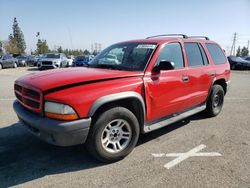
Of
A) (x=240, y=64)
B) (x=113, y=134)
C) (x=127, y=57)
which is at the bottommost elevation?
(x=113, y=134)

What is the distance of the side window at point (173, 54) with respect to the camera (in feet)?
13.6

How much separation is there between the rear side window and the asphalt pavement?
1.73m

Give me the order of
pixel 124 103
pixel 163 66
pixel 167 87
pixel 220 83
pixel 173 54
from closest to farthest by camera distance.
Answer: pixel 124 103 < pixel 163 66 < pixel 167 87 < pixel 173 54 < pixel 220 83

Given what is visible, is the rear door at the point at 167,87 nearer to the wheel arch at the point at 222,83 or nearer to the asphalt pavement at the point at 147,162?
the asphalt pavement at the point at 147,162

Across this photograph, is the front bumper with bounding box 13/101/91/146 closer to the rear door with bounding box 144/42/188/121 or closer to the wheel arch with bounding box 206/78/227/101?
the rear door with bounding box 144/42/188/121

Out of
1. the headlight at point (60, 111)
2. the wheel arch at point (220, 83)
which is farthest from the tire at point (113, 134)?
the wheel arch at point (220, 83)

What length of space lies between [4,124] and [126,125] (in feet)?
9.93

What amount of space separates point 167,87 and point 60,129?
198 centimetres

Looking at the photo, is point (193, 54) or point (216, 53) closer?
point (193, 54)

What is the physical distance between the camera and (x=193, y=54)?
4902 mm

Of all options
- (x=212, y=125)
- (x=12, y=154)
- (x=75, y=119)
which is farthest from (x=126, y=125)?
(x=212, y=125)

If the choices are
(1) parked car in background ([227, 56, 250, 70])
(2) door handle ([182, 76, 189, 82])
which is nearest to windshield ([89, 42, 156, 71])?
(2) door handle ([182, 76, 189, 82])

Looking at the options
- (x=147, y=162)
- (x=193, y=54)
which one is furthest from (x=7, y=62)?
(x=147, y=162)

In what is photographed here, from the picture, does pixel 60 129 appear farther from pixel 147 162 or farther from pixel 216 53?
pixel 216 53
